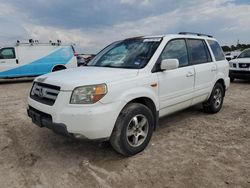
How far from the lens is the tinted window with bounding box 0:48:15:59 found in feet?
42.4

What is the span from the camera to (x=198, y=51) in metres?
5.05

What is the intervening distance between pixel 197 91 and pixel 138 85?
6.09ft

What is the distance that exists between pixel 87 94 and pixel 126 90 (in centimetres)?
57

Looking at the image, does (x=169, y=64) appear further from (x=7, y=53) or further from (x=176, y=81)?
(x=7, y=53)

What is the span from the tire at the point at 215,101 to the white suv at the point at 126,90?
444mm

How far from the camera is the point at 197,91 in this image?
488 cm

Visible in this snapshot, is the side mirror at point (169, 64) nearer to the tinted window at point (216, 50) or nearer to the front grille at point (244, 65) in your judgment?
the tinted window at point (216, 50)

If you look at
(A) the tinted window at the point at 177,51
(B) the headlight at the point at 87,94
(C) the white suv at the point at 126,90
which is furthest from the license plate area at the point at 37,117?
(A) the tinted window at the point at 177,51

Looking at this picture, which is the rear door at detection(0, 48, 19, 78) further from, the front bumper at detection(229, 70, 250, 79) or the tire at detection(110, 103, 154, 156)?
the tire at detection(110, 103, 154, 156)

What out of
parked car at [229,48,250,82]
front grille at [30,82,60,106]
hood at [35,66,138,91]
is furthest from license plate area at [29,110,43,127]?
parked car at [229,48,250,82]

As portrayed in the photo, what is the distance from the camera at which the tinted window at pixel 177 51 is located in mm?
4152

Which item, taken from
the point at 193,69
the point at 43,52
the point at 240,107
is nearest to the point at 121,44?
the point at 193,69

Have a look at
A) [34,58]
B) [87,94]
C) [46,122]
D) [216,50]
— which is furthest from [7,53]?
[87,94]

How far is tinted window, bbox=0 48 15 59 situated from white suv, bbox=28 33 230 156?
1005 centimetres
